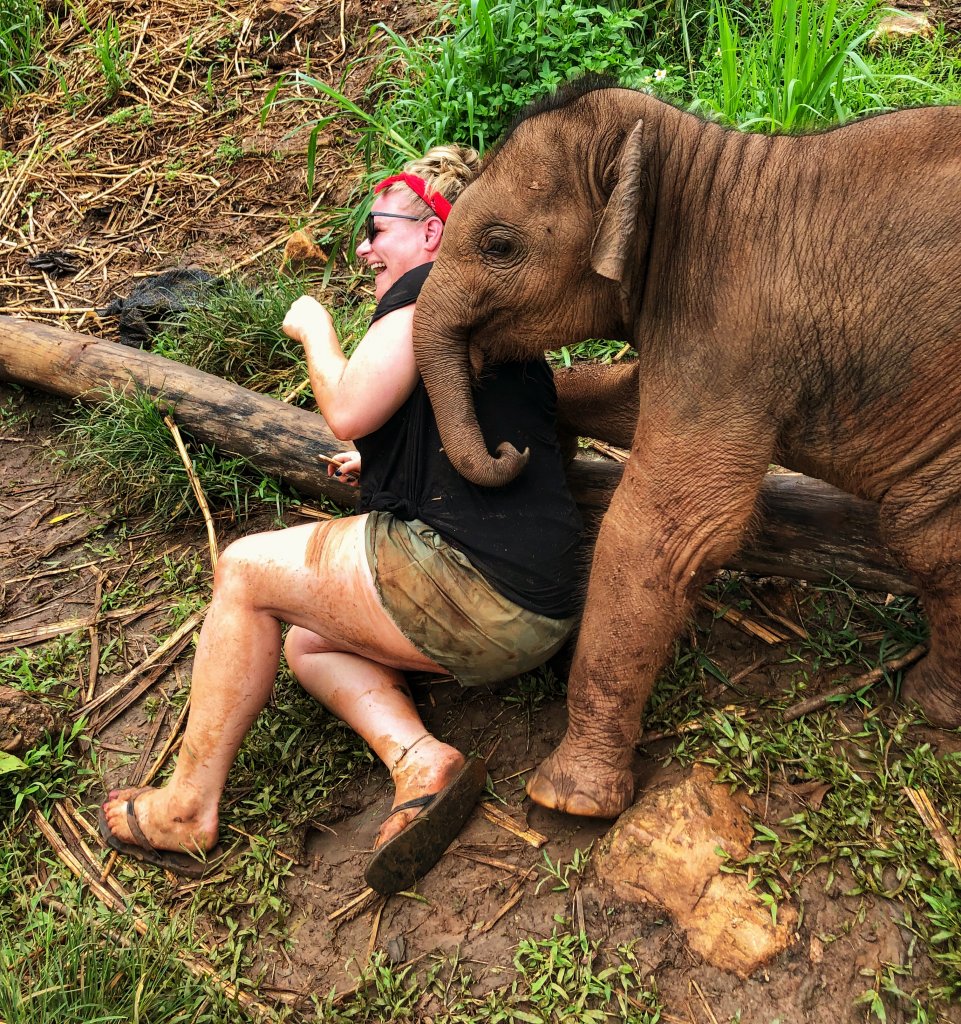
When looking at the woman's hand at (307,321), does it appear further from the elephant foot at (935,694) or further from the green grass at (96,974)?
the elephant foot at (935,694)

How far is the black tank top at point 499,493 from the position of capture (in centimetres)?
304

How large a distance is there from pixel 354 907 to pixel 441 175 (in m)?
2.34

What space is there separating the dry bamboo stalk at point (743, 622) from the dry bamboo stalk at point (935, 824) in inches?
27.9

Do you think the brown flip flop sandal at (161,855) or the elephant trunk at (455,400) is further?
the brown flip flop sandal at (161,855)

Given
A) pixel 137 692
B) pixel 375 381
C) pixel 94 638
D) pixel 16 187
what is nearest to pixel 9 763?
pixel 137 692

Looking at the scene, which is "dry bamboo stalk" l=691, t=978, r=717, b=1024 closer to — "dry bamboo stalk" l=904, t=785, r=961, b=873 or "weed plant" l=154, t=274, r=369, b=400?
"dry bamboo stalk" l=904, t=785, r=961, b=873

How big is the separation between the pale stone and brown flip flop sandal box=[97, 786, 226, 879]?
125cm

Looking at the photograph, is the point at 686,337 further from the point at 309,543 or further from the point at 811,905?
the point at 811,905

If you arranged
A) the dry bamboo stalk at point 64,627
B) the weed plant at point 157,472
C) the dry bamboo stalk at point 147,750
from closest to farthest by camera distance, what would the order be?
the dry bamboo stalk at point 147,750
the dry bamboo stalk at point 64,627
the weed plant at point 157,472

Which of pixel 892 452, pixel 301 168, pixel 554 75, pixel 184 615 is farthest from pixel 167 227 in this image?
pixel 892 452

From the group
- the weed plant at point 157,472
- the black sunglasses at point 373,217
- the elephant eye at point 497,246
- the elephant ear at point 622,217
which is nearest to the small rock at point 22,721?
the weed plant at point 157,472

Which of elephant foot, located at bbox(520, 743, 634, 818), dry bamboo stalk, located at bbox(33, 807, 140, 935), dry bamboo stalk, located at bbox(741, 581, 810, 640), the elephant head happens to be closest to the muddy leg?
dry bamboo stalk, located at bbox(741, 581, 810, 640)

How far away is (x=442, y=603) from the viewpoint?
300 cm

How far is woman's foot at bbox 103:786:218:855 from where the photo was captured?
3.22 m
